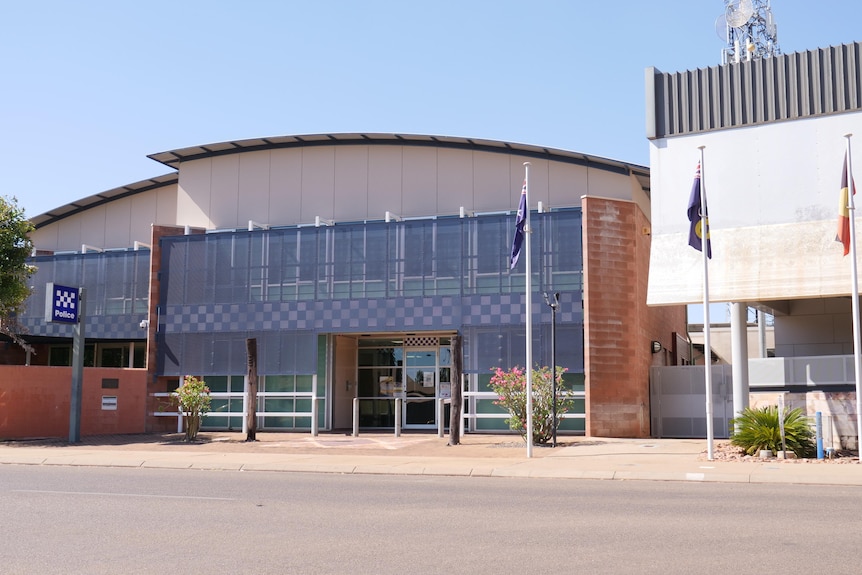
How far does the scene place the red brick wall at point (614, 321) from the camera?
1064 inches

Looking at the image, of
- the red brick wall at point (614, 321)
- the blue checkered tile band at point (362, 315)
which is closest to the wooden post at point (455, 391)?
the blue checkered tile band at point (362, 315)

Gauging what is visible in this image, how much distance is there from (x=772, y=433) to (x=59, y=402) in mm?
20353

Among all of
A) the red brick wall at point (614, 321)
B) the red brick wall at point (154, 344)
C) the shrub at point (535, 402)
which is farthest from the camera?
the red brick wall at point (154, 344)

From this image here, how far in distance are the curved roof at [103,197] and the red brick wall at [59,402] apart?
993 cm

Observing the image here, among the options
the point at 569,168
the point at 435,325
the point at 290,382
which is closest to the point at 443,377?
the point at 435,325

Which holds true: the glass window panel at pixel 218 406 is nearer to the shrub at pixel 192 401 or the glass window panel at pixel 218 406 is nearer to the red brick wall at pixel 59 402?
the red brick wall at pixel 59 402

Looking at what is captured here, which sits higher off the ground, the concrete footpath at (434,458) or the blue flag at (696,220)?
the blue flag at (696,220)

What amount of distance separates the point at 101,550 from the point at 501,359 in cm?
2018

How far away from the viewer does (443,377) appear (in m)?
30.8

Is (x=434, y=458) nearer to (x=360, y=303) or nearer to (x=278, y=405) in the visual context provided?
(x=360, y=303)

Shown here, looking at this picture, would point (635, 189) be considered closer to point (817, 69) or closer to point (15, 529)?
point (817, 69)

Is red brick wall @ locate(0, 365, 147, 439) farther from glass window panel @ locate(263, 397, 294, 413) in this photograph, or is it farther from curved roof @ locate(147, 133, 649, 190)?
curved roof @ locate(147, 133, 649, 190)

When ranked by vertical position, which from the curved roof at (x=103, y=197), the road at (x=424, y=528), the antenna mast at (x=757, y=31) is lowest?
the road at (x=424, y=528)

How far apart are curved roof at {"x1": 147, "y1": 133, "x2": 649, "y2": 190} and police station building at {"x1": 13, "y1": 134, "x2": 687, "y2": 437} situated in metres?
0.08
